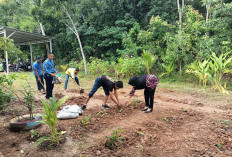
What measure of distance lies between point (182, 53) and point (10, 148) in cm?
843

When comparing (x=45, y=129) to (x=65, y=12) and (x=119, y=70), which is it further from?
(x=65, y=12)

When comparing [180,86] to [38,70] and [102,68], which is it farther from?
[38,70]

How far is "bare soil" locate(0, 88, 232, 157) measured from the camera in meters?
2.77

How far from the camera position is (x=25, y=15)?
19.3 meters

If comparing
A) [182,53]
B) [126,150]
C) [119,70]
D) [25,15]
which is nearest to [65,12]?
[119,70]

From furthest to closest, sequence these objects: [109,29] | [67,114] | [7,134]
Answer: [109,29] → [67,114] → [7,134]

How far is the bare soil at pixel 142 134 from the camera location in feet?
9.10

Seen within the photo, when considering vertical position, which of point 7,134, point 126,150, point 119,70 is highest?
point 119,70

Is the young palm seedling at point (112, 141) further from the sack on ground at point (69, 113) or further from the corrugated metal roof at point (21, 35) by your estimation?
the corrugated metal roof at point (21, 35)

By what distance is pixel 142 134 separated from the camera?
10.9 ft

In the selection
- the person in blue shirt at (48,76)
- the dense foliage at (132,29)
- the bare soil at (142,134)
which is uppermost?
the dense foliage at (132,29)

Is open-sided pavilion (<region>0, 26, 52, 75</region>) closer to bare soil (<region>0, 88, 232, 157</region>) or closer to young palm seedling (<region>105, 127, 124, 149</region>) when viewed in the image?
bare soil (<region>0, 88, 232, 157</region>)

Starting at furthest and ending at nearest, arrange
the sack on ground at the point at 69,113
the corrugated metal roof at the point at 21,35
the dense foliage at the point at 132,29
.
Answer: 1. the corrugated metal roof at the point at 21,35
2. the dense foliage at the point at 132,29
3. the sack on ground at the point at 69,113

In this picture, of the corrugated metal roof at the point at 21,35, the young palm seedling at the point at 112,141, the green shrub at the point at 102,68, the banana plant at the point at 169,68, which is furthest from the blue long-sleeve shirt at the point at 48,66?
the banana plant at the point at 169,68
